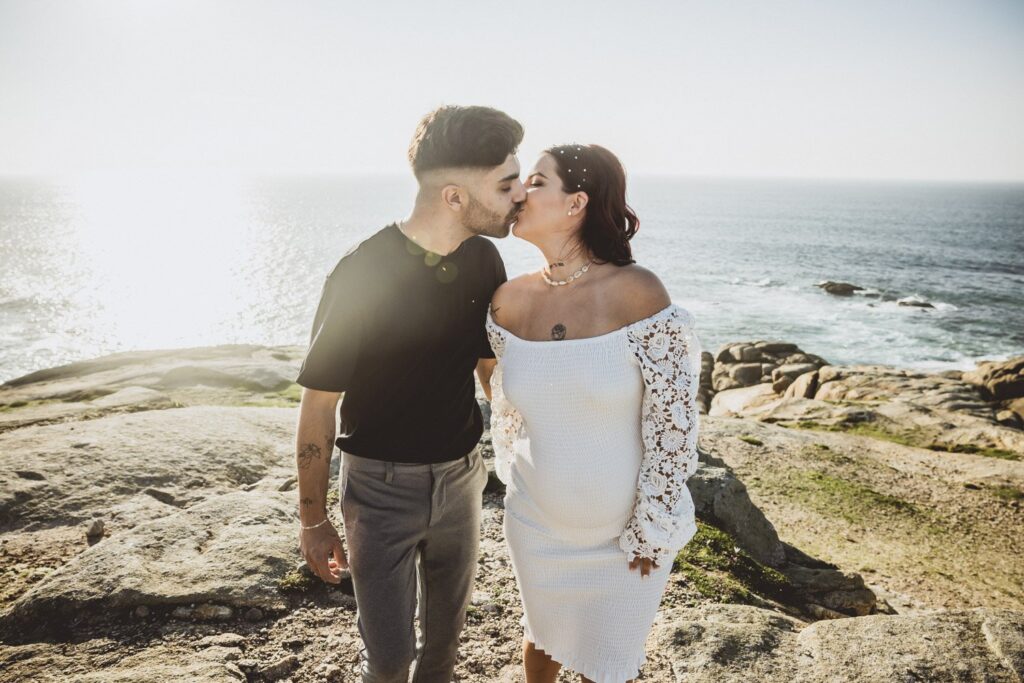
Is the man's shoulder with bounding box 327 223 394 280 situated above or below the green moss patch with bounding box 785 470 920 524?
above

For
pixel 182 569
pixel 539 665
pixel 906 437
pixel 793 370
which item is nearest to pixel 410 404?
pixel 539 665

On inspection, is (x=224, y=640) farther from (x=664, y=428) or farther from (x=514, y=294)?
(x=664, y=428)

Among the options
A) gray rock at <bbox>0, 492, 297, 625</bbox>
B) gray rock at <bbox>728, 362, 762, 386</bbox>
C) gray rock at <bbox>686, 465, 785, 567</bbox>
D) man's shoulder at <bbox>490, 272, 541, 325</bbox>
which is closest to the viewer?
man's shoulder at <bbox>490, 272, 541, 325</bbox>

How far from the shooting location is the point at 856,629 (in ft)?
13.4

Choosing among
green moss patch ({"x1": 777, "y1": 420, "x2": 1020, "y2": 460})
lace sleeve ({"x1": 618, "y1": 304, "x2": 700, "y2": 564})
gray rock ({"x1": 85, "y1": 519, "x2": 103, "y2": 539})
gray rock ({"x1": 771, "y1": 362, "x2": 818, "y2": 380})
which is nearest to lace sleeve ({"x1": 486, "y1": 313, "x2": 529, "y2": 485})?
lace sleeve ({"x1": 618, "y1": 304, "x2": 700, "y2": 564})

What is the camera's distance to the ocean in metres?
38.1

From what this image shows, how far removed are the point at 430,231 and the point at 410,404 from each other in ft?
3.06

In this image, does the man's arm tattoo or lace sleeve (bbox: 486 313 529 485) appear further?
lace sleeve (bbox: 486 313 529 485)

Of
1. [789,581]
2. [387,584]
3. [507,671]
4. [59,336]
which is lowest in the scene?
[59,336]

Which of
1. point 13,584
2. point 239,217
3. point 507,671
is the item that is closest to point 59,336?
point 13,584

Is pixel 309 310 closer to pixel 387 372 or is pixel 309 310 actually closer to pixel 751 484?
pixel 751 484

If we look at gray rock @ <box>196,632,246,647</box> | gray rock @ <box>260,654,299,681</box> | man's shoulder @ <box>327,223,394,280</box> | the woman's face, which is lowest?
gray rock @ <box>260,654,299,681</box>

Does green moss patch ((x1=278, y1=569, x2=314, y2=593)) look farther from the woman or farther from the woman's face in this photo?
the woman's face

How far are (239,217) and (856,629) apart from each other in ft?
475
